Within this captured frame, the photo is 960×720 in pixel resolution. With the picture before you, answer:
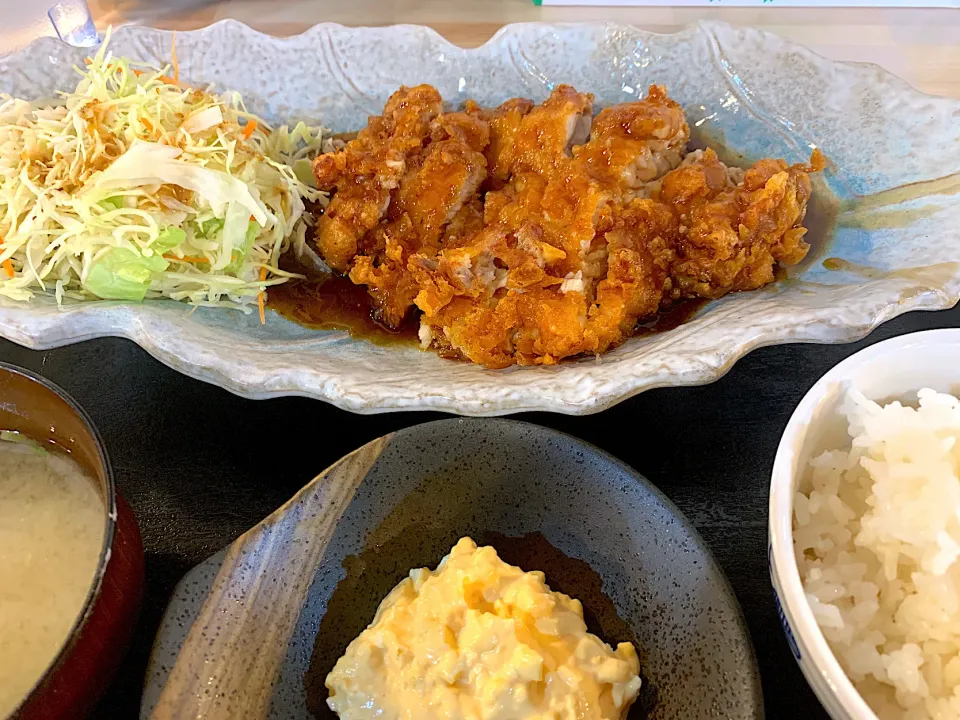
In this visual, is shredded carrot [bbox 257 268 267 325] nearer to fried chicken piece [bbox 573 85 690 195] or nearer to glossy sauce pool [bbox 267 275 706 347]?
glossy sauce pool [bbox 267 275 706 347]

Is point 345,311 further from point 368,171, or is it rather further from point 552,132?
point 552,132

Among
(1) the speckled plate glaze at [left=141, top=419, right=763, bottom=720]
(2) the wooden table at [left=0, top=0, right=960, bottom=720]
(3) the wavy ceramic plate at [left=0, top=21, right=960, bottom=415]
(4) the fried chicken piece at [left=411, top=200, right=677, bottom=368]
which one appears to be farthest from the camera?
(4) the fried chicken piece at [left=411, top=200, right=677, bottom=368]

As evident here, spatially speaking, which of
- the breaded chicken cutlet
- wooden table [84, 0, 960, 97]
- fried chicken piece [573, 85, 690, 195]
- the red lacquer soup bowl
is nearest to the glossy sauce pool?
the breaded chicken cutlet

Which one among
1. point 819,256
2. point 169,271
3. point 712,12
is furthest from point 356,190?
point 712,12

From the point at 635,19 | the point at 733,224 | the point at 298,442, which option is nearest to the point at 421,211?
the point at 298,442

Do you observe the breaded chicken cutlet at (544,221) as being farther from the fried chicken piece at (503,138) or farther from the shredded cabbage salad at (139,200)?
the shredded cabbage salad at (139,200)

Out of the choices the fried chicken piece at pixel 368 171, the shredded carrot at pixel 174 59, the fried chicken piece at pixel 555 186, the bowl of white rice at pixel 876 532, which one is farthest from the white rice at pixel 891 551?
the shredded carrot at pixel 174 59

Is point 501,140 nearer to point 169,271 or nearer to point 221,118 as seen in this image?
point 221,118
